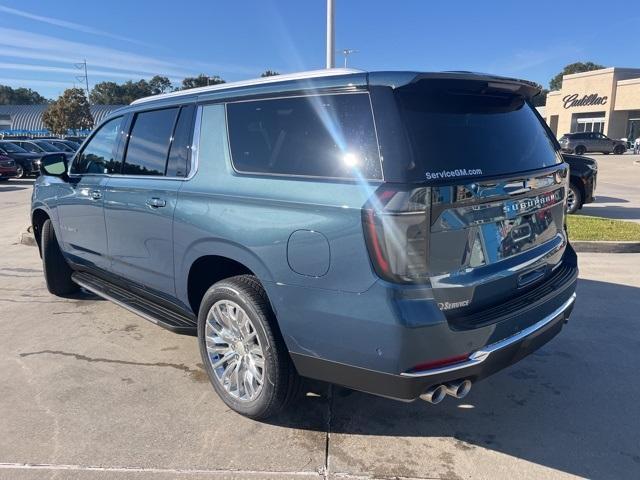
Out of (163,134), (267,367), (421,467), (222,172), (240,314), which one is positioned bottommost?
(421,467)

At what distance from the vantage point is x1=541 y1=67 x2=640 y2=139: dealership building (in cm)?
4859

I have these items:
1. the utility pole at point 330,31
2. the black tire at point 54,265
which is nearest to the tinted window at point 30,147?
the utility pole at point 330,31

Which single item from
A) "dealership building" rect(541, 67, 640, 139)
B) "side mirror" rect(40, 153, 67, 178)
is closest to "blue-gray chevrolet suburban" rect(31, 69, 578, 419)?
"side mirror" rect(40, 153, 67, 178)

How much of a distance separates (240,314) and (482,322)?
55.3 inches

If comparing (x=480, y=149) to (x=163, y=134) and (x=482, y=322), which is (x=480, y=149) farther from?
(x=163, y=134)

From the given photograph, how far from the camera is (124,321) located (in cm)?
496

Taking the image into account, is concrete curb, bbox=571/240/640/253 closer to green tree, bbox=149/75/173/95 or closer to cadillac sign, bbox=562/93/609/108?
cadillac sign, bbox=562/93/609/108

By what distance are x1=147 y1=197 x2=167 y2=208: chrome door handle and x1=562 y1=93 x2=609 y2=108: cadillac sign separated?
5641 centimetres

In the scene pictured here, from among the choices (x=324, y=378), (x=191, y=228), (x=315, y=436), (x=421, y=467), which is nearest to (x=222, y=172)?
(x=191, y=228)

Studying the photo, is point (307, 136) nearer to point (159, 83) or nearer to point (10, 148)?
point (10, 148)

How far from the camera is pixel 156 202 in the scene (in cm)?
366

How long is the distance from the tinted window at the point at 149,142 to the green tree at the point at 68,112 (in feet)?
224

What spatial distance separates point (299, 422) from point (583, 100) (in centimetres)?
5930

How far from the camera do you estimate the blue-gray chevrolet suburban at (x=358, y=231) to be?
2.43 m
